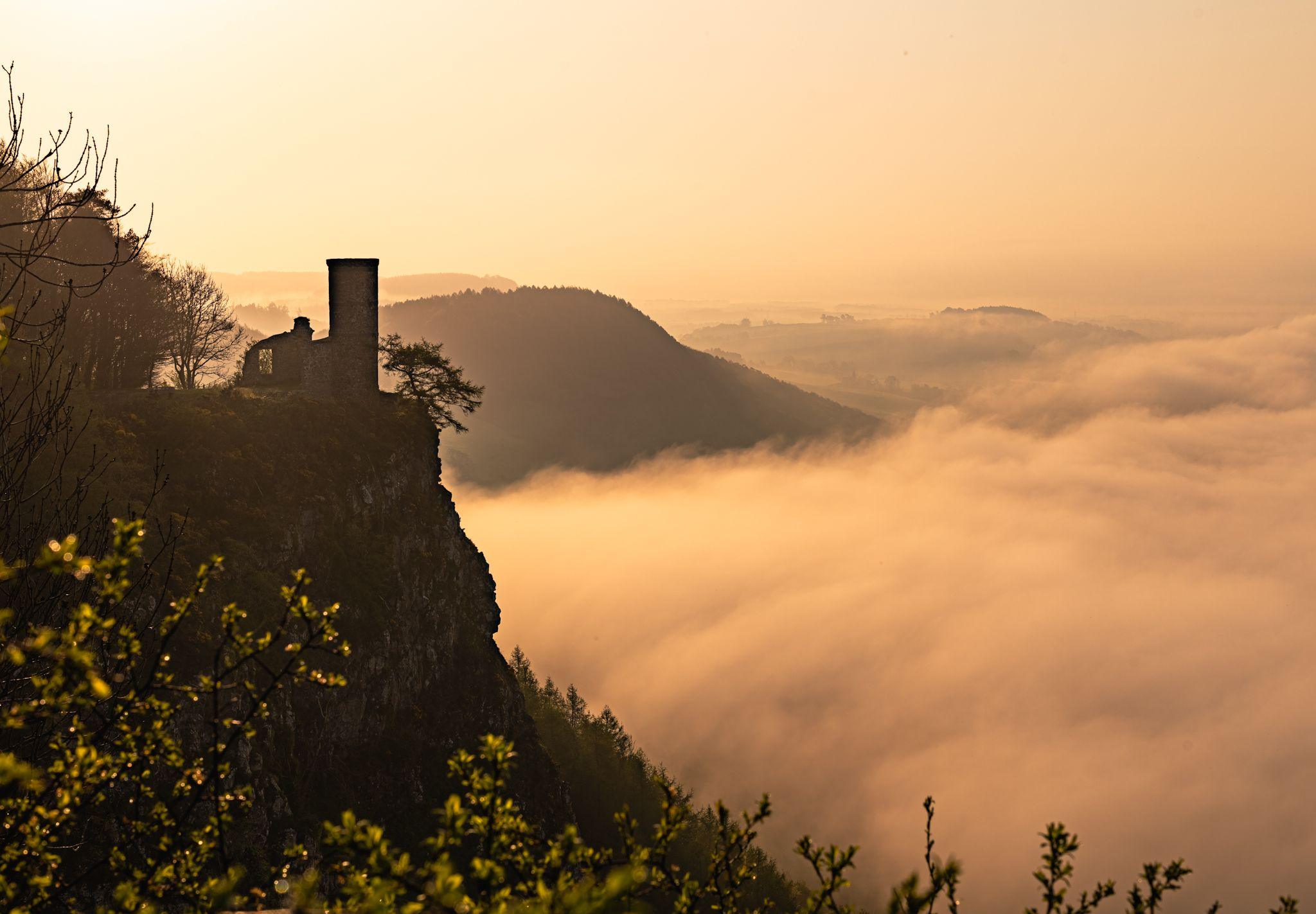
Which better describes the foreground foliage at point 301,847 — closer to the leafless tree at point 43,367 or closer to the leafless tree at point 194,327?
the leafless tree at point 43,367

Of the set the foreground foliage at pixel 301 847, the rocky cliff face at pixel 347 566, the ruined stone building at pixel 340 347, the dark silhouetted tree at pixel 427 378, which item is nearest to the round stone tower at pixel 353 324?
the ruined stone building at pixel 340 347

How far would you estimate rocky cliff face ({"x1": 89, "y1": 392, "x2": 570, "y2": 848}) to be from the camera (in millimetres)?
41656

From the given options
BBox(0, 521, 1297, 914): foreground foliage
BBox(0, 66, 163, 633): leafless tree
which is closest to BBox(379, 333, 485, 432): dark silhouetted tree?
BBox(0, 66, 163, 633): leafless tree

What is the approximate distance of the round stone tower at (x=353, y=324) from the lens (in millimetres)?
50125

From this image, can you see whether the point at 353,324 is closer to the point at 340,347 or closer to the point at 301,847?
the point at 340,347

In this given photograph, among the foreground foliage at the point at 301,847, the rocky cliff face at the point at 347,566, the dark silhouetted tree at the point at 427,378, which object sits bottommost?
the rocky cliff face at the point at 347,566

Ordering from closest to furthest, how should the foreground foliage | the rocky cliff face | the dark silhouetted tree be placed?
the foreground foliage, the rocky cliff face, the dark silhouetted tree

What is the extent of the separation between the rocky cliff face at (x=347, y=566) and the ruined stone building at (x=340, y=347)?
1.55 meters

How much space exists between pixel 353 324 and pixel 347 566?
13351 millimetres

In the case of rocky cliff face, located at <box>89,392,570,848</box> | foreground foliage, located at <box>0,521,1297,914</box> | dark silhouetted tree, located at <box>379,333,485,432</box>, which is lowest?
rocky cliff face, located at <box>89,392,570,848</box>

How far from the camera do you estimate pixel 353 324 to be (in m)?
51.0

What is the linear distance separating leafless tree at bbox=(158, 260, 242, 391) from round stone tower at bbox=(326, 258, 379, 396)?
14262 millimetres

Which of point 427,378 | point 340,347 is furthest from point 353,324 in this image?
point 427,378

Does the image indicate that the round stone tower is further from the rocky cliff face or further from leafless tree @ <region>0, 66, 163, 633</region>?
leafless tree @ <region>0, 66, 163, 633</region>
